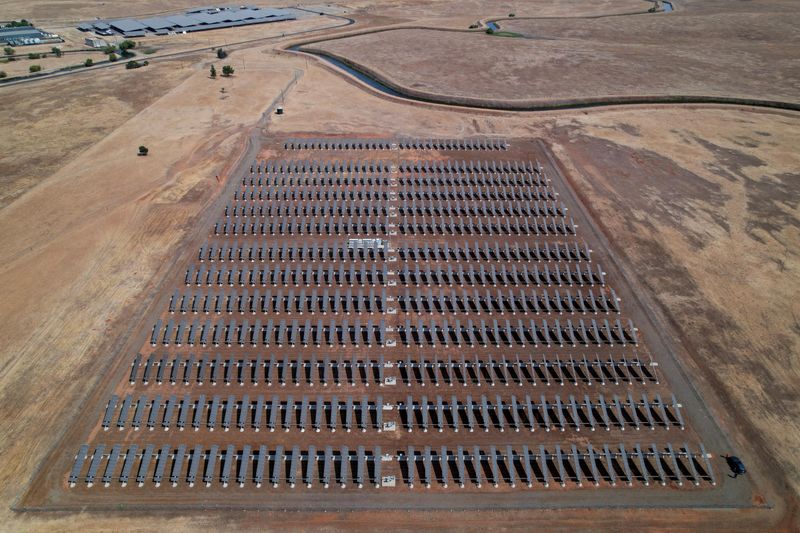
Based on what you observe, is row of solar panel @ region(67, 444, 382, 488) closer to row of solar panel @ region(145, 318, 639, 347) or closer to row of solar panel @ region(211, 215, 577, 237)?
row of solar panel @ region(145, 318, 639, 347)

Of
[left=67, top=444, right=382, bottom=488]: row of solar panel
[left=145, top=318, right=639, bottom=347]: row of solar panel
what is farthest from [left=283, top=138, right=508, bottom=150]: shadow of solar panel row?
[left=67, top=444, right=382, bottom=488]: row of solar panel

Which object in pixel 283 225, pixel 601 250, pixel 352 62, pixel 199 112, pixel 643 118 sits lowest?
pixel 601 250

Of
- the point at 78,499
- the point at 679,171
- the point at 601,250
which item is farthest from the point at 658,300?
the point at 78,499

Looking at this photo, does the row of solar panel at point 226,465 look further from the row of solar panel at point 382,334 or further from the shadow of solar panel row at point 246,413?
the row of solar panel at point 382,334

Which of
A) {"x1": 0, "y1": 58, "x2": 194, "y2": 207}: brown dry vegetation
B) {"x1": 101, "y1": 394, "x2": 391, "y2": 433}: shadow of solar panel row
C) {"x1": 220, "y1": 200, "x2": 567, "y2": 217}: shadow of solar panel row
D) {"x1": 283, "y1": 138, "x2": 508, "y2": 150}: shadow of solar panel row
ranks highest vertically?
{"x1": 0, "y1": 58, "x2": 194, "y2": 207}: brown dry vegetation

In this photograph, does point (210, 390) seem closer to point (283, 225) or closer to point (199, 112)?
point (283, 225)

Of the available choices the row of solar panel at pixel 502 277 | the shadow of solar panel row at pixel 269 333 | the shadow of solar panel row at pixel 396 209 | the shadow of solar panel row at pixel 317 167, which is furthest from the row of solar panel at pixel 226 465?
the shadow of solar panel row at pixel 317 167
